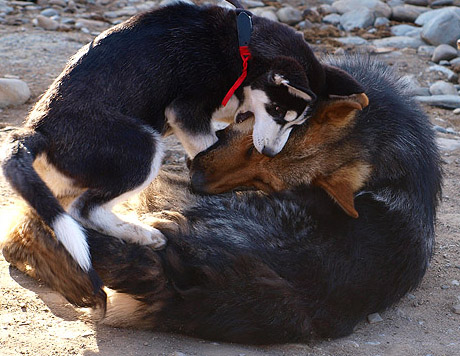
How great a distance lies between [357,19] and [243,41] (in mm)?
7676

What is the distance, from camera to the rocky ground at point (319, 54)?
3.89 m

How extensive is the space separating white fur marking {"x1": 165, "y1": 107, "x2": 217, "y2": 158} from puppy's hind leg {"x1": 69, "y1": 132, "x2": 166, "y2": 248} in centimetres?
41

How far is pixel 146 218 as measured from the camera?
4477 mm

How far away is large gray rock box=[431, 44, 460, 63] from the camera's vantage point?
1031 cm

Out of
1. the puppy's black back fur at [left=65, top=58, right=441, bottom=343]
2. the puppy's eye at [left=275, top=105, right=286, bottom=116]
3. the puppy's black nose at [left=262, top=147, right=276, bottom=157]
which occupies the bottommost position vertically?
the puppy's black back fur at [left=65, top=58, right=441, bottom=343]

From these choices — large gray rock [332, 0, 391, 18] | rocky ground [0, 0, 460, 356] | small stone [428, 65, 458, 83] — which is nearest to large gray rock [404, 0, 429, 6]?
rocky ground [0, 0, 460, 356]

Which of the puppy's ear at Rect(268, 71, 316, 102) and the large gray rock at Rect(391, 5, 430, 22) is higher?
the puppy's ear at Rect(268, 71, 316, 102)

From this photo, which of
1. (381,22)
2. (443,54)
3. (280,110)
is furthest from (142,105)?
(381,22)

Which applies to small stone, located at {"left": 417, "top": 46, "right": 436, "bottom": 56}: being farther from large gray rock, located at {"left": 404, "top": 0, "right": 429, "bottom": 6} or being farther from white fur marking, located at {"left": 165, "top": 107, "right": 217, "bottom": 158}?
white fur marking, located at {"left": 165, "top": 107, "right": 217, "bottom": 158}

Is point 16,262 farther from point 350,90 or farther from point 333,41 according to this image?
point 333,41

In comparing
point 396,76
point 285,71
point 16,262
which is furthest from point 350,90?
point 16,262

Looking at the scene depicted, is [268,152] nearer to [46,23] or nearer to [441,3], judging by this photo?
[46,23]

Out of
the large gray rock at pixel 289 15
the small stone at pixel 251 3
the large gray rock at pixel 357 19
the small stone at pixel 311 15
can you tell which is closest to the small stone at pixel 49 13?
the small stone at pixel 251 3

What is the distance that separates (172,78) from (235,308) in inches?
59.2
